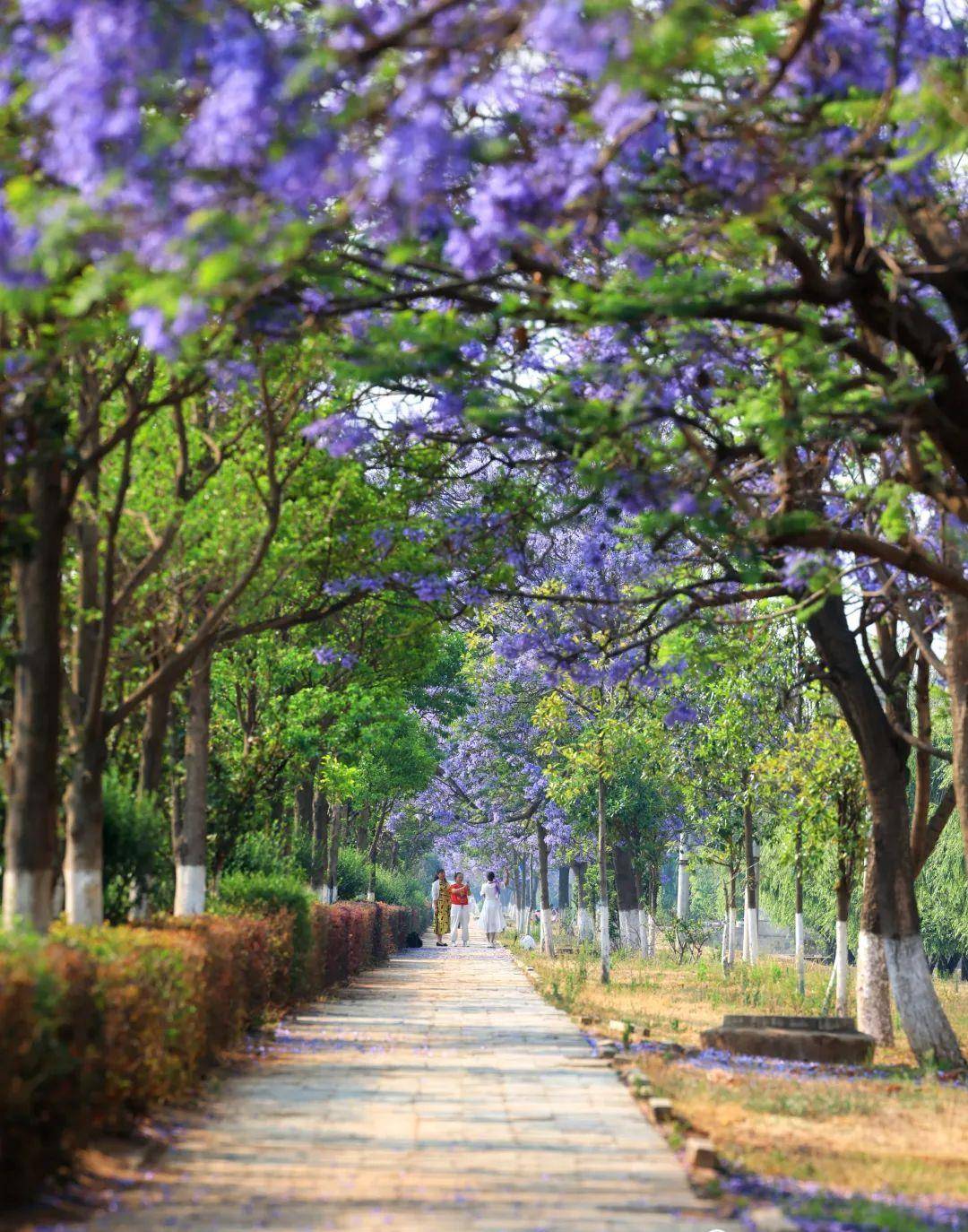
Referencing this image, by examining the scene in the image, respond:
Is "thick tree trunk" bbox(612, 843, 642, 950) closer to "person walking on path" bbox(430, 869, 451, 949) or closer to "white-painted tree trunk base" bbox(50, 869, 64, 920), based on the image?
"person walking on path" bbox(430, 869, 451, 949)

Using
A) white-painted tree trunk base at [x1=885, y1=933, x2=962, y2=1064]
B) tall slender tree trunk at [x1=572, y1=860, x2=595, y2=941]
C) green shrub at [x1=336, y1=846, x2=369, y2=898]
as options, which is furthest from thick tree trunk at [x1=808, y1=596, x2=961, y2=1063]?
green shrub at [x1=336, y1=846, x2=369, y2=898]

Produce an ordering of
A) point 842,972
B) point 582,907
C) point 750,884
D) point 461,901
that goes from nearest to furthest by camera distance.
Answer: point 842,972
point 750,884
point 582,907
point 461,901

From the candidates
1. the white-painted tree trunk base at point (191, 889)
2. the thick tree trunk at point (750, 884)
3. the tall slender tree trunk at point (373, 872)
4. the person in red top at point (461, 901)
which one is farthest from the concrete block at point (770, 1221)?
the person in red top at point (461, 901)

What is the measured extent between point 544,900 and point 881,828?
2533 cm

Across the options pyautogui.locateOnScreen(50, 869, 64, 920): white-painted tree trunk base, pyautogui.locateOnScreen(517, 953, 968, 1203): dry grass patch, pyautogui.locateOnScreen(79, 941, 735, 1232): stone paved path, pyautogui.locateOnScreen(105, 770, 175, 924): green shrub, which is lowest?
pyautogui.locateOnScreen(517, 953, 968, 1203): dry grass patch

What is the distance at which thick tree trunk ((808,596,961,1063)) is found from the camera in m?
17.6

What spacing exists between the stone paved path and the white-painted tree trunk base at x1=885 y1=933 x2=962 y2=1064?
12.8ft

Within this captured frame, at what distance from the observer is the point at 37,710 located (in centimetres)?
1056

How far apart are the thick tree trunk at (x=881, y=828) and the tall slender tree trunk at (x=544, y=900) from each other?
23.0 meters

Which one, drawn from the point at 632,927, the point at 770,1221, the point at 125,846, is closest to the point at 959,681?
the point at 125,846

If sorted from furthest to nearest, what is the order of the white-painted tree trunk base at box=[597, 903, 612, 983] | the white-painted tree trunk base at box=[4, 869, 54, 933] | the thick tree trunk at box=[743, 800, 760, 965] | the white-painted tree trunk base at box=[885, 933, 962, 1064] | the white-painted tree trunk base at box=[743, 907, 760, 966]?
1. the white-painted tree trunk base at box=[743, 907, 760, 966]
2. the thick tree trunk at box=[743, 800, 760, 965]
3. the white-painted tree trunk base at box=[597, 903, 612, 983]
4. the white-painted tree trunk base at box=[885, 933, 962, 1064]
5. the white-painted tree trunk base at box=[4, 869, 54, 933]

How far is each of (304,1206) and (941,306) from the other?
25.6ft

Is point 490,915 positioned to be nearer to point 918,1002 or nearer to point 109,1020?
point 918,1002

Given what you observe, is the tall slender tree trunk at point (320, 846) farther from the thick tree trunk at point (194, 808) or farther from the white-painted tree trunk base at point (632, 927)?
the white-painted tree trunk base at point (632, 927)
